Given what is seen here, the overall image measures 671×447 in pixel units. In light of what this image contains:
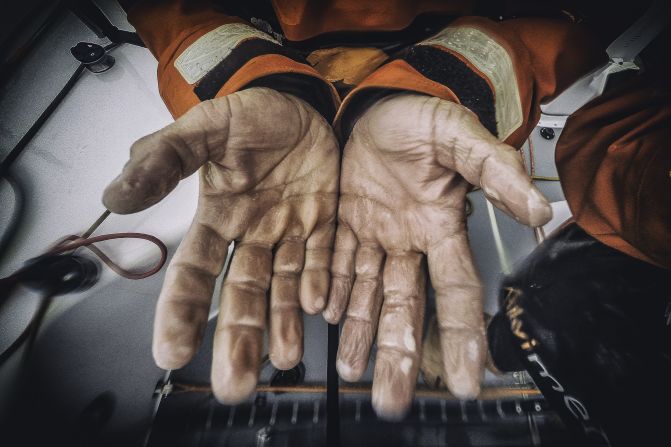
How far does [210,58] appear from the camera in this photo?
80 cm

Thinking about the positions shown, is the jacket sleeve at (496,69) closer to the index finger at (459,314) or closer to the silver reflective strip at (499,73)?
the silver reflective strip at (499,73)

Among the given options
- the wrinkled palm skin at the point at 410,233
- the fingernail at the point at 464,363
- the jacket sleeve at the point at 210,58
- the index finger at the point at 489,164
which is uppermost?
the jacket sleeve at the point at 210,58

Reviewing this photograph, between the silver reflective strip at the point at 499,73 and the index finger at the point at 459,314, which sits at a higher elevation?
the silver reflective strip at the point at 499,73

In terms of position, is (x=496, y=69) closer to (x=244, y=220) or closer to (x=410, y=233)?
(x=410, y=233)

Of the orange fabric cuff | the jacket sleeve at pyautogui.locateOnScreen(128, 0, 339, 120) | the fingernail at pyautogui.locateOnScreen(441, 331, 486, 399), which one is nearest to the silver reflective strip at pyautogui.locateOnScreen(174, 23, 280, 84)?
the jacket sleeve at pyautogui.locateOnScreen(128, 0, 339, 120)

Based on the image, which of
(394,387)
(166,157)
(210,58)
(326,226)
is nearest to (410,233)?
(326,226)

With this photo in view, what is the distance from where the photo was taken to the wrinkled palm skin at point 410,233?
0.56m

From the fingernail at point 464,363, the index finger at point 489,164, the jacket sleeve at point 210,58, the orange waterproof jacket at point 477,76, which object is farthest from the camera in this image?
the jacket sleeve at point 210,58

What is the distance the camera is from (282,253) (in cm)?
73

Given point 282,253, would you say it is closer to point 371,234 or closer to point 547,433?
point 371,234

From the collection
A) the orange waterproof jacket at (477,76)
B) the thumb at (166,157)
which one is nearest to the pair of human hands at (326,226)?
the thumb at (166,157)

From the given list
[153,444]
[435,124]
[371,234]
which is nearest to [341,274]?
[371,234]

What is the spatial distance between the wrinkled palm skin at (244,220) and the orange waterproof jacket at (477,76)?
5.8 inches

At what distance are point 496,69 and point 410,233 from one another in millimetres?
450
